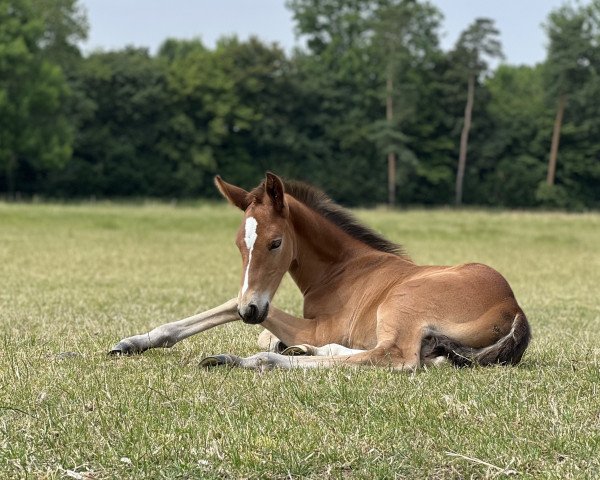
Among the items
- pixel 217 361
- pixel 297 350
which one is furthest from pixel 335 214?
pixel 217 361

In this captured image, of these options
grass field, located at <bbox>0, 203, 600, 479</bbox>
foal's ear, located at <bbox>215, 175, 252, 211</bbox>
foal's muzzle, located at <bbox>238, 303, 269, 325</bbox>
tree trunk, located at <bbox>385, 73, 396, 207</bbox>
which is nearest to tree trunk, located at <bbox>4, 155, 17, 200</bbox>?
tree trunk, located at <bbox>385, 73, 396, 207</bbox>

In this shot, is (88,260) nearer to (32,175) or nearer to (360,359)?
(360,359)

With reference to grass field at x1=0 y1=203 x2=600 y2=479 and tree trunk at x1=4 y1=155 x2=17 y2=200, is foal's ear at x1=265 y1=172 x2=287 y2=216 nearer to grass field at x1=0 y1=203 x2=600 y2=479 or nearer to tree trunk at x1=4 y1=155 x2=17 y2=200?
grass field at x1=0 y1=203 x2=600 y2=479

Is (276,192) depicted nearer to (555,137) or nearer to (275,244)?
(275,244)

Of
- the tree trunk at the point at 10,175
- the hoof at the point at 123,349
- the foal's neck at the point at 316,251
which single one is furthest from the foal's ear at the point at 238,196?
the tree trunk at the point at 10,175

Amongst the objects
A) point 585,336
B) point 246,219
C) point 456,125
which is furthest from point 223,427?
point 456,125

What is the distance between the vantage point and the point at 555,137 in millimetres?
72312

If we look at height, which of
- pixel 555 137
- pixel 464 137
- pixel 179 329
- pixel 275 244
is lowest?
pixel 179 329

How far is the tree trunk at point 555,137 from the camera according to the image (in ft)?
235

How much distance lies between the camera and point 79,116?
70.7m

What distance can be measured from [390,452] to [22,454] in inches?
71.5

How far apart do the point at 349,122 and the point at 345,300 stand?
68.5 m

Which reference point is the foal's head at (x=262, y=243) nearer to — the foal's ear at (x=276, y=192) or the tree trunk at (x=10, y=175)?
the foal's ear at (x=276, y=192)

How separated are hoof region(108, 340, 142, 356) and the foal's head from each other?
109cm
